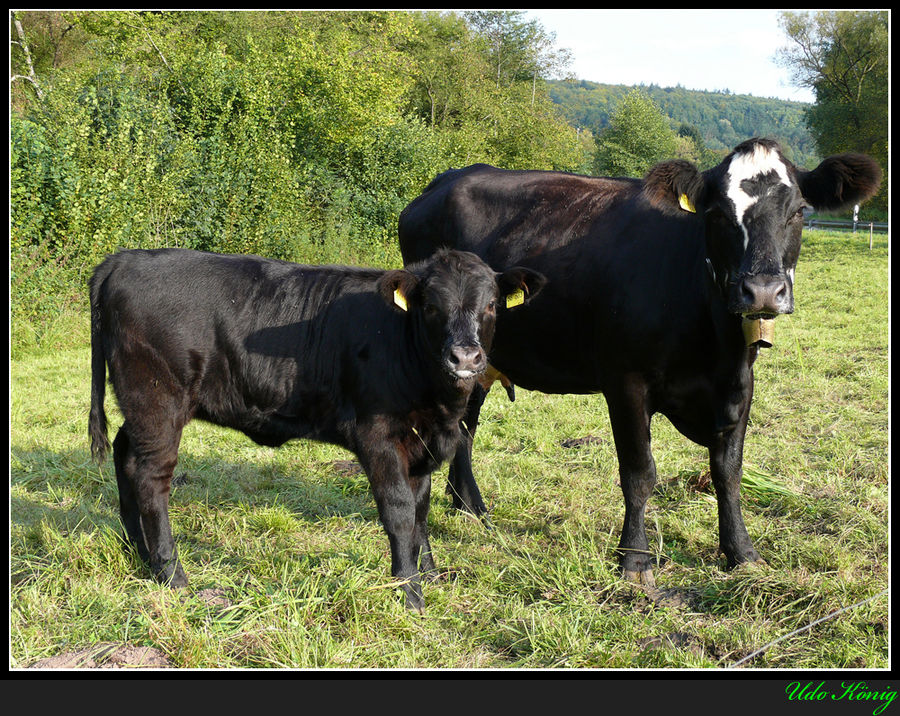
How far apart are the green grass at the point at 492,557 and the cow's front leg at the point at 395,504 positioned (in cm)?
13

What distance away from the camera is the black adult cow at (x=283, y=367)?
168 inches

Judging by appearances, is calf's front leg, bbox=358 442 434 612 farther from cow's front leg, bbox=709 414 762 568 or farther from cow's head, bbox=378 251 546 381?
cow's front leg, bbox=709 414 762 568

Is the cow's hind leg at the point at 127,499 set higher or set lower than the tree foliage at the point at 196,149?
lower

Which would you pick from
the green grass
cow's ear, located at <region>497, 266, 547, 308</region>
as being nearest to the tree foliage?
the green grass

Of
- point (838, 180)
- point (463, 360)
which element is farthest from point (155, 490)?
point (838, 180)

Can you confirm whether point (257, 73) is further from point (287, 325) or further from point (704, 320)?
A: point (704, 320)

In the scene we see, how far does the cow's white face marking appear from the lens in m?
3.86

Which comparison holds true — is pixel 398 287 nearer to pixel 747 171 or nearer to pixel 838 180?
pixel 747 171

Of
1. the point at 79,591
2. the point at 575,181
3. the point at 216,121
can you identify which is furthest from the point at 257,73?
the point at 79,591

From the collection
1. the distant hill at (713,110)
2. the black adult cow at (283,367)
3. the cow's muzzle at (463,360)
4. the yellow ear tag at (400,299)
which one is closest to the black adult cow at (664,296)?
the black adult cow at (283,367)

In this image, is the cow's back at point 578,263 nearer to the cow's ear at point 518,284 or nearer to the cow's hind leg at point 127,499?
the cow's ear at point 518,284

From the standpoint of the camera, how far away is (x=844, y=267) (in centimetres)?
1945

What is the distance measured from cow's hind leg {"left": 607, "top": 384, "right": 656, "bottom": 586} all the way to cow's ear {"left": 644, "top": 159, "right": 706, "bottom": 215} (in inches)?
41.9

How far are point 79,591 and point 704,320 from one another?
368cm
